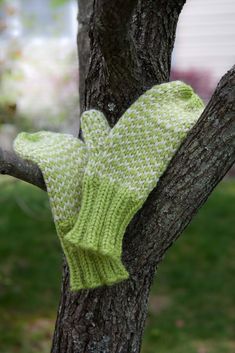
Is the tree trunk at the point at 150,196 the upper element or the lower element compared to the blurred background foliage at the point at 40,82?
upper

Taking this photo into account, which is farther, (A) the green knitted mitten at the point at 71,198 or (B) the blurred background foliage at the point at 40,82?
(B) the blurred background foliage at the point at 40,82

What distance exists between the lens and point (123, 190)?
1.14 m

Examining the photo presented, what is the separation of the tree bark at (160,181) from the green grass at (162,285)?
157cm

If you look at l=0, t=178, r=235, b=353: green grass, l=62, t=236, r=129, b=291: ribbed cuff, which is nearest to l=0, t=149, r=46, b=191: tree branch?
l=62, t=236, r=129, b=291: ribbed cuff

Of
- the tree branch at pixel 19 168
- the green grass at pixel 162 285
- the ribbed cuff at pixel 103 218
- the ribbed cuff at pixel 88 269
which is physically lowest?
the green grass at pixel 162 285

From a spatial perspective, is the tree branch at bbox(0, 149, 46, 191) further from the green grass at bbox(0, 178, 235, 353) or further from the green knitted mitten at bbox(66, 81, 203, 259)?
the green grass at bbox(0, 178, 235, 353)

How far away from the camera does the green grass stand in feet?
9.38

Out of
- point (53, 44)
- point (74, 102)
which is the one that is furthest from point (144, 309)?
point (53, 44)

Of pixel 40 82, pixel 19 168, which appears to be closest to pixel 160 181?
pixel 19 168

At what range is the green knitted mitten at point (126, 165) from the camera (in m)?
1.11

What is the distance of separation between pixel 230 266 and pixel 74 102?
1778 millimetres

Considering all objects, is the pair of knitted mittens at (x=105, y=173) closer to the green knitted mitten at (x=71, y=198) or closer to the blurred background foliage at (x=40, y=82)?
the green knitted mitten at (x=71, y=198)

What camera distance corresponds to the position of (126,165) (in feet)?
3.84

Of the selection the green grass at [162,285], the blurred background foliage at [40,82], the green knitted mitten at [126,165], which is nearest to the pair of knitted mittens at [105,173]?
the green knitted mitten at [126,165]
